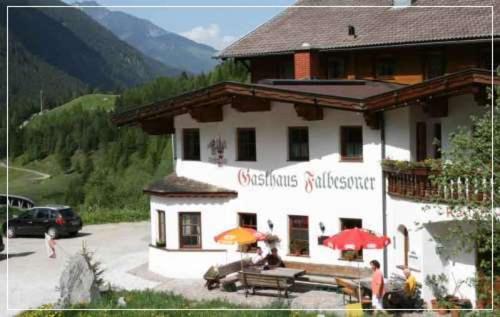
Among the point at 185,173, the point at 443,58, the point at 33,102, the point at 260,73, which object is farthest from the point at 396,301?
the point at 33,102

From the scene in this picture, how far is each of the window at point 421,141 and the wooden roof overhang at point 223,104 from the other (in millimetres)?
1753

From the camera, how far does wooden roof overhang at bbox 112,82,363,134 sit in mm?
20703

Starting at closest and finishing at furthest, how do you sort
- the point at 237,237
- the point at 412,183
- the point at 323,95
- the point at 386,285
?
the point at 386,285 → the point at 412,183 → the point at 323,95 → the point at 237,237

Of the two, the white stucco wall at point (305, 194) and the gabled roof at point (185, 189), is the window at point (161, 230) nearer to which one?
the white stucco wall at point (305, 194)

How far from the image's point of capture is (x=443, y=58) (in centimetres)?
2583

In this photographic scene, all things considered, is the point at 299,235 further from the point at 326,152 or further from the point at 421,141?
the point at 421,141

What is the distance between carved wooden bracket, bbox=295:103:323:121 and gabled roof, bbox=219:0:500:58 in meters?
5.57

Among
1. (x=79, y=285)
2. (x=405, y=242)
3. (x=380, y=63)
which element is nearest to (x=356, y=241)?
(x=405, y=242)

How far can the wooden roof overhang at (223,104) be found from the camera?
20703mm

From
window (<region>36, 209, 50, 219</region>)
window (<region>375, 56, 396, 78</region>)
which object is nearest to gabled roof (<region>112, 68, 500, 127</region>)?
window (<region>375, 56, 396, 78</region>)

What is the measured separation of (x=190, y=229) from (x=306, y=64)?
7902 millimetres

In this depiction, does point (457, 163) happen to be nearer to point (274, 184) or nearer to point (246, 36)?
point (274, 184)

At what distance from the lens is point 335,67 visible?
2895 centimetres

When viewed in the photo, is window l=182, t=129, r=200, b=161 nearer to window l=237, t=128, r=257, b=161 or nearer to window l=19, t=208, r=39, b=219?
window l=237, t=128, r=257, b=161
